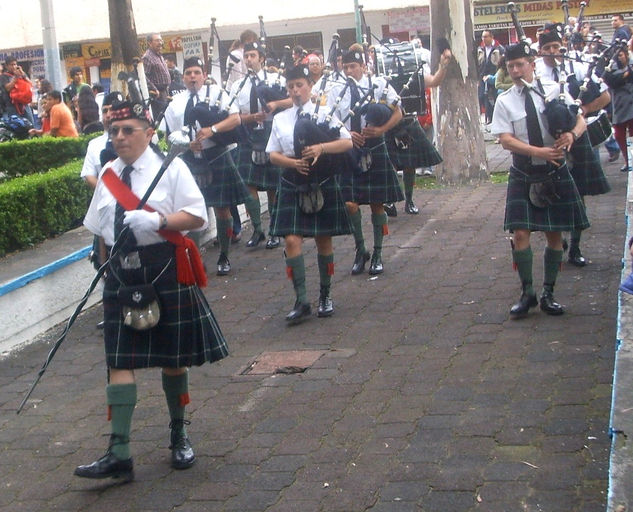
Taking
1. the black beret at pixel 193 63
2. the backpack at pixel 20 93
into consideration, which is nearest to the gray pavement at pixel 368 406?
the black beret at pixel 193 63

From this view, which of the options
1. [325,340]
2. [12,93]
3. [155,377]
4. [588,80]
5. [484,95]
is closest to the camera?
Result: [155,377]

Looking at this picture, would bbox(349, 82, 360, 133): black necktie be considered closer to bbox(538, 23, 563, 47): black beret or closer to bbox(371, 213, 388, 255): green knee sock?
bbox(371, 213, 388, 255): green knee sock

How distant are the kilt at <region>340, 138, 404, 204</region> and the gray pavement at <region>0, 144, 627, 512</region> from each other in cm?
62

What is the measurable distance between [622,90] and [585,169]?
3862mm

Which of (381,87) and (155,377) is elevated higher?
(381,87)

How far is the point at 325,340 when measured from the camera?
22.6 ft

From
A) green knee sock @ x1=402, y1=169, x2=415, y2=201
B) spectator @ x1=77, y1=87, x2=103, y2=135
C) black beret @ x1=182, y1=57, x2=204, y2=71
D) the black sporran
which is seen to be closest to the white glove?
the black sporran

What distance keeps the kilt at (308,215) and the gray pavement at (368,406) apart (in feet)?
2.05

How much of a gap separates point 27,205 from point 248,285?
1918 mm

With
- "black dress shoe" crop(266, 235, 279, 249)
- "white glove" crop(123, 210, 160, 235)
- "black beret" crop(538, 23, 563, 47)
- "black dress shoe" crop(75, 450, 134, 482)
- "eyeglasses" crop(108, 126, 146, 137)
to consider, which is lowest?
"black dress shoe" crop(75, 450, 134, 482)

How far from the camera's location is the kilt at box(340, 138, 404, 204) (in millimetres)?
8727

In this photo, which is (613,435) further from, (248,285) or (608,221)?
(608,221)

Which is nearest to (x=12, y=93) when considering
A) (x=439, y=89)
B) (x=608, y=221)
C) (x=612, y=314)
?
(x=439, y=89)

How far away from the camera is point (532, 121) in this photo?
6.73 m
